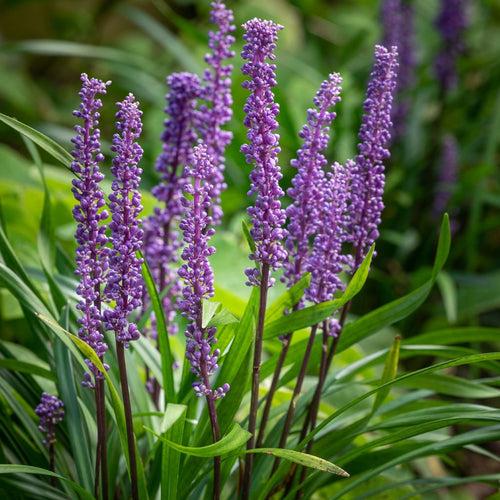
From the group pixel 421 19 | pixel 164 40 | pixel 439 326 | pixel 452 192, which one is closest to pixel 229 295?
pixel 439 326

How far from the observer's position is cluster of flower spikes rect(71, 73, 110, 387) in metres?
1.27

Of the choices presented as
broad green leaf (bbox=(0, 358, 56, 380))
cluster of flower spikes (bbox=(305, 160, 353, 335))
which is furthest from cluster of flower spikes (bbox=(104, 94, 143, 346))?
broad green leaf (bbox=(0, 358, 56, 380))

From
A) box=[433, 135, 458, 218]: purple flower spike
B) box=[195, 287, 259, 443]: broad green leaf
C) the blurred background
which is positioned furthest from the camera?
box=[433, 135, 458, 218]: purple flower spike

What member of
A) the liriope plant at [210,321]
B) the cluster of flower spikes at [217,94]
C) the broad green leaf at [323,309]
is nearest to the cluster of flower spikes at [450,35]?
the liriope plant at [210,321]

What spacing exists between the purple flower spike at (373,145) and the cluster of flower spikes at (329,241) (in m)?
0.02

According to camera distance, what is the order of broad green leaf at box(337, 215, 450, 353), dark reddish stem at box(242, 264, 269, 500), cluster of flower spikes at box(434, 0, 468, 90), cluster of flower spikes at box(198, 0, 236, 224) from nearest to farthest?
dark reddish stem at box(242, 264, 269, 500) → broad green leaf at box(337, 215, 450, 353) → cluster of flower spikes at box(198, 0, 236, 224) → cluster of flower spikes at box(434, 0, 468, 90)

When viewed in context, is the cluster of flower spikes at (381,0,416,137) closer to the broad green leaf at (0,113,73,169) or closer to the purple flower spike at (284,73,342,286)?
the purple flower spike at (284,73,342,286)

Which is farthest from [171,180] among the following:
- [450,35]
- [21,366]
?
[450,35]

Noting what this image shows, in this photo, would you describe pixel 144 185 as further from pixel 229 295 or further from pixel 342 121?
pixel 229 295

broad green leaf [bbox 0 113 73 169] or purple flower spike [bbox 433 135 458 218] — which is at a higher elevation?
purple flower spike [bbox 433 135 458 218]

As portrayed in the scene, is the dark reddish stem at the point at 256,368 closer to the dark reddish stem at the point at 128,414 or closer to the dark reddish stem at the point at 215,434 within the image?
the dark reddish stem at the point at 215,434

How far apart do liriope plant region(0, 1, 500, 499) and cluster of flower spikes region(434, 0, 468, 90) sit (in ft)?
6.65

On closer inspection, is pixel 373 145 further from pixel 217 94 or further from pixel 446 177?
pixel 446 177

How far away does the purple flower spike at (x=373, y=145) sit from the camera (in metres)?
1.42
